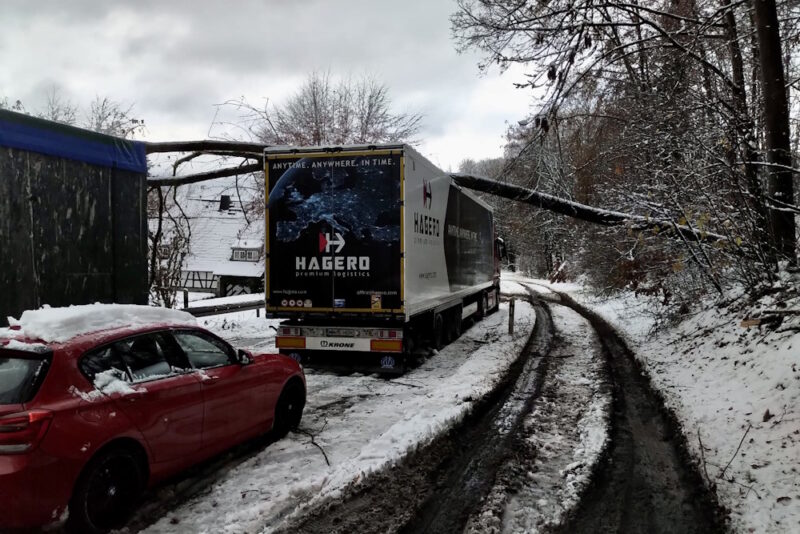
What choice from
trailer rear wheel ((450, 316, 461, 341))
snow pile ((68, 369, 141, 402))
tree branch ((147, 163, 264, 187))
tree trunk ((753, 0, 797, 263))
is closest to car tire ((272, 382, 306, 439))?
snow pile ((68, 369, 141, 402))

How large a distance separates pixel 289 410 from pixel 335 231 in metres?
3.54

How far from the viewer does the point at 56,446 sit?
318 centimetres

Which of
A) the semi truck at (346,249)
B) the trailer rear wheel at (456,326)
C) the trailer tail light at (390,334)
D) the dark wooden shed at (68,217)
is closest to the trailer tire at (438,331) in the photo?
the trailer rear wheel at (456,326)

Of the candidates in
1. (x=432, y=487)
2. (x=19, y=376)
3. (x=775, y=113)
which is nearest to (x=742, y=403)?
(x=432, y=487)

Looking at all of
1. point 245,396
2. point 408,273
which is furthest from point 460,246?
point 245,396

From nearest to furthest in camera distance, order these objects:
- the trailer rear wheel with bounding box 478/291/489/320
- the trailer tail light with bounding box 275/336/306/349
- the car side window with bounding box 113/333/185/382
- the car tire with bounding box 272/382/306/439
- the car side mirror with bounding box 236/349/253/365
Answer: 1. the car side window with bounding box 113/333/185/382
2. the car side mirror with bounding box 236/349/253/365
3. the car tire with bounding box 272/382/306/439
4. the trailer tail light with bounding box 275/336/306/349
5. the trailer rear wheel with bounding box 478/291/489/320

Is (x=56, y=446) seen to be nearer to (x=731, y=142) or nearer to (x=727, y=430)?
(x=727, y=430)

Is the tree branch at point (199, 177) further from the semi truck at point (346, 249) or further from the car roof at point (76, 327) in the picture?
the car roof at point (76, 327)

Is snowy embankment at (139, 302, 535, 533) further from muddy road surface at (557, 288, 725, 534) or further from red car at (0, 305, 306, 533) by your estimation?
muddy road surface at (557, 288, 725, 534)

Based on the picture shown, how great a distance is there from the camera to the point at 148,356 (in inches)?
166

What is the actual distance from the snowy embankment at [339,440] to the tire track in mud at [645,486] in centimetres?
172

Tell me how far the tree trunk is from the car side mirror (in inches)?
324

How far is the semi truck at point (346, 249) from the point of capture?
8539mm

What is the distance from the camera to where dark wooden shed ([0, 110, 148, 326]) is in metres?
6.27
